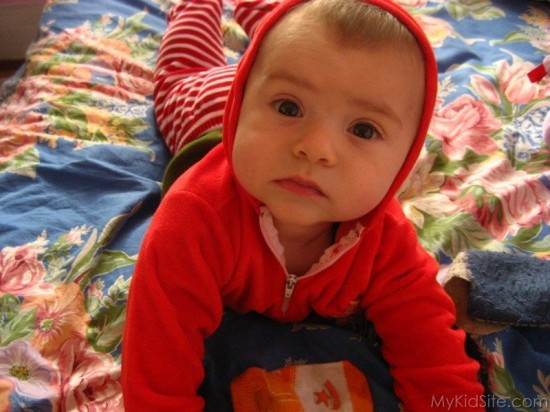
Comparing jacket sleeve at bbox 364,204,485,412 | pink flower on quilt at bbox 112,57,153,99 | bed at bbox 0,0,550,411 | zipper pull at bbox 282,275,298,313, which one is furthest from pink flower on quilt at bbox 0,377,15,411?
pink flower on quilt at bbox 112,57,153,99

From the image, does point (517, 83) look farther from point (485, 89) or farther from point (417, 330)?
point (417, 330)

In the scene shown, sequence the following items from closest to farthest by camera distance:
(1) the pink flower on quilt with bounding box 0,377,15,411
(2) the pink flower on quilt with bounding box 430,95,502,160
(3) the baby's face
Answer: (3) the baby's face
(1) the pink flower on quilt with bounding box 0,377,15,411
(2) the pink flower on quilt with bounding box 430,95,502,160

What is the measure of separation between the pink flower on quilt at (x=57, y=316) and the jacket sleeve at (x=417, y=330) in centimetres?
44

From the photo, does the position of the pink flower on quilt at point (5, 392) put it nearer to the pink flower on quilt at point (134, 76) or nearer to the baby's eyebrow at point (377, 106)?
the baby's eyebrow at point (377, 106)

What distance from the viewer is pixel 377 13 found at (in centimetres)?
64

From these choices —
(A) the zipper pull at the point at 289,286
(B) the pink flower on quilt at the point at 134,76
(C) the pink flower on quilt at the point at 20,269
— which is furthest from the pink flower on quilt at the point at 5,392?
(B) the pink flower on quilt at the point at 134,76

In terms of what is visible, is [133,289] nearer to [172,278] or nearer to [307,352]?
[172,278]

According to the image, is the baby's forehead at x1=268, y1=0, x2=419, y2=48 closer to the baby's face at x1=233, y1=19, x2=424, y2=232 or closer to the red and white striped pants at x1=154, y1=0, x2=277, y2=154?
the baby's face at x1=233, y1=19, x2=424, y2=232

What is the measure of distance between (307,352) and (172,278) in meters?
0.24

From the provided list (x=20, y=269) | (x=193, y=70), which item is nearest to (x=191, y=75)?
(x=193, y=70)

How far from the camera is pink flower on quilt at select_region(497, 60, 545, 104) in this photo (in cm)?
128

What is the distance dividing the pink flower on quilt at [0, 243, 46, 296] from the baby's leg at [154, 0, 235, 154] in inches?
13.8

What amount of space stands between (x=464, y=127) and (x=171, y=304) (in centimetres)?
78

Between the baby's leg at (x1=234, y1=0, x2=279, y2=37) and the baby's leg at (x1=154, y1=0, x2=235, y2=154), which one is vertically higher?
the baby's leg at (x1=234, y1=0, x2=279, y2=37)
